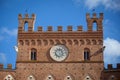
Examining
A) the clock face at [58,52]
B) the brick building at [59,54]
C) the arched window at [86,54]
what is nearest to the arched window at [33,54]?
the brick building at [59,54]

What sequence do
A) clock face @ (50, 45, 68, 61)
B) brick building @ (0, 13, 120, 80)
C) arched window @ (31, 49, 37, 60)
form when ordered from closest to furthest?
brick building @ (0, 13, 120, 80) < clock face @ (50, 45, 68, 61) < arched window @ (31, 49, 37, 60)

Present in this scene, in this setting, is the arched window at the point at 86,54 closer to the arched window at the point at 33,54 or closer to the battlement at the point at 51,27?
the battlement at the point at 51,27

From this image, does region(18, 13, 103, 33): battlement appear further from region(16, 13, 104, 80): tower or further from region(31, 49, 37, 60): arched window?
region(31, 49, 37, 60): arched window

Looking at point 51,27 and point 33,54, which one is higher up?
point 51,27

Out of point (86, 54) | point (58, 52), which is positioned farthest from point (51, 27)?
point (86, 54)

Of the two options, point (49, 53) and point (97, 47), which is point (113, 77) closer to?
point (97, 47)

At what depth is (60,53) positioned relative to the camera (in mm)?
52000

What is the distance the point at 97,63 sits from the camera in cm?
5106

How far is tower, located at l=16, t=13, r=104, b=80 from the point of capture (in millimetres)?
50844

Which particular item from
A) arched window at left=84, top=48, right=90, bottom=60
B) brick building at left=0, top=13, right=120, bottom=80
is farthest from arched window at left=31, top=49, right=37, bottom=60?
arched window at left=84, top=48, right=90, bottom=60

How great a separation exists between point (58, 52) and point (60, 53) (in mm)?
305

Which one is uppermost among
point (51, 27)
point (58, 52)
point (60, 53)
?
point (51, 27)

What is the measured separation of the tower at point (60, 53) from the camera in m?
50.8

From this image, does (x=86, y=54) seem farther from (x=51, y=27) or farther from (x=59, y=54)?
(x=51, y=27)
